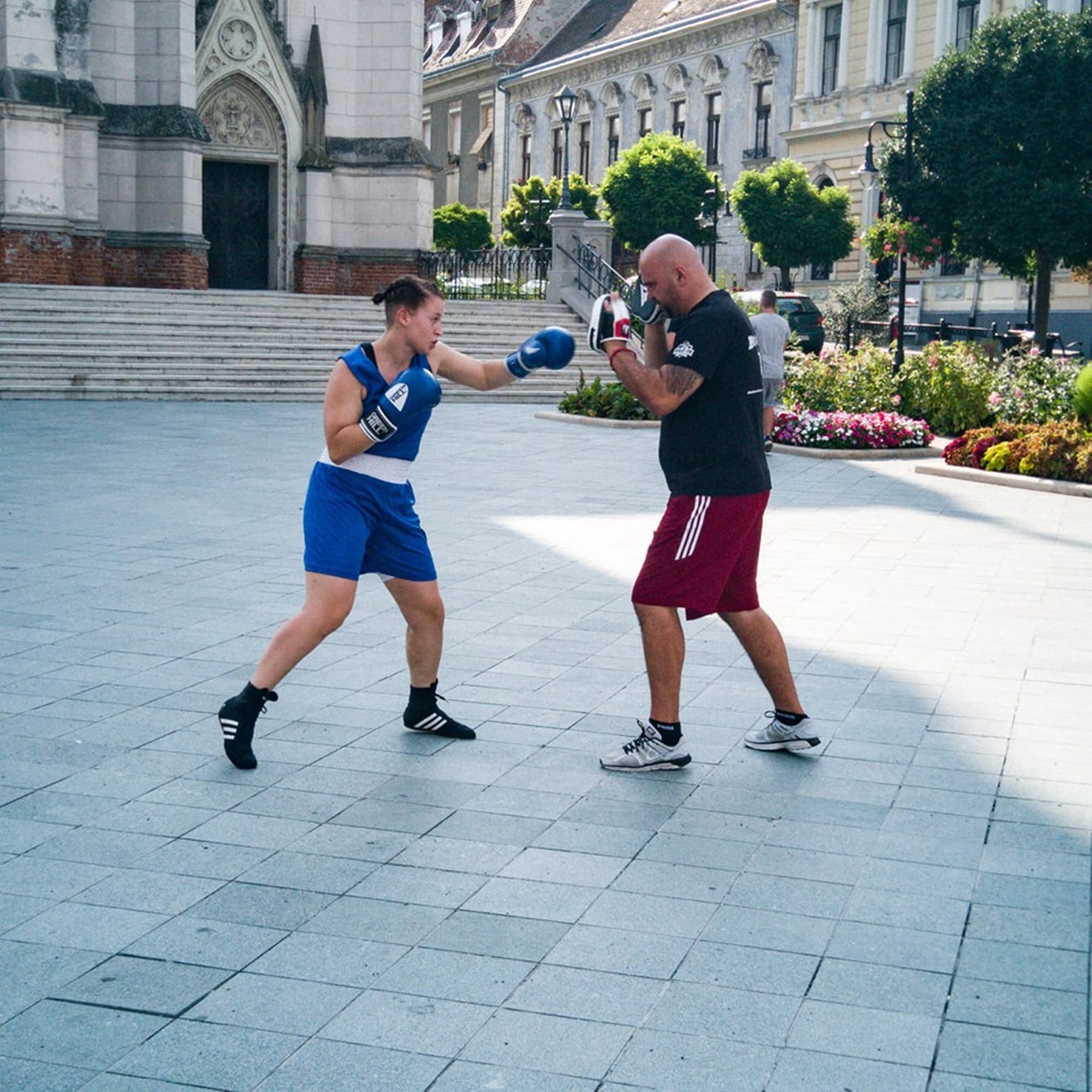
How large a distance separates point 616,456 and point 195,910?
42.2 feet

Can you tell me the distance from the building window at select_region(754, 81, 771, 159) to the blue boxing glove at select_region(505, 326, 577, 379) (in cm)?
5321

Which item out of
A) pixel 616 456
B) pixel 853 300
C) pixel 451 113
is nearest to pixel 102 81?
pixel 616 456

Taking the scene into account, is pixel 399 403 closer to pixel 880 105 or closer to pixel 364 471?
pixel 364 471

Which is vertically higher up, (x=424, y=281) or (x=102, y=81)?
(x=102, y=81)

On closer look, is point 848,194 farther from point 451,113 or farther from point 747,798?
point 747,798

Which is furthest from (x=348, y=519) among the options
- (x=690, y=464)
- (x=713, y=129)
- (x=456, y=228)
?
(x=713, y=129)

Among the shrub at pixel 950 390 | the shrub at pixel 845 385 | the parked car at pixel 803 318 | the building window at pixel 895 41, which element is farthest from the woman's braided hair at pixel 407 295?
the building window at pixel 895 41

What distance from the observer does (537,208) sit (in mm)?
55469

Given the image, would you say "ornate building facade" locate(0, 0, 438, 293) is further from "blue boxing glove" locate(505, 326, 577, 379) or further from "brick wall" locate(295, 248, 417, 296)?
"blue boxing glove" locate(505, 326, 577, 379)

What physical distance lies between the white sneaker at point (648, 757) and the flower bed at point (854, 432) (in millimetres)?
12468

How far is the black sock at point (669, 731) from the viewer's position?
18.4 ft

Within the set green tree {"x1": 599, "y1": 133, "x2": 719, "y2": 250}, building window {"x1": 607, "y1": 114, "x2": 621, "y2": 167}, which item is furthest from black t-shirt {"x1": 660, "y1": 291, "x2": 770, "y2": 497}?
building window {"x1": 607, "y1": 114, "x2": 621, "y2": 167}

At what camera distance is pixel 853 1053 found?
344cm

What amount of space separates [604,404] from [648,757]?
15.7 meters
